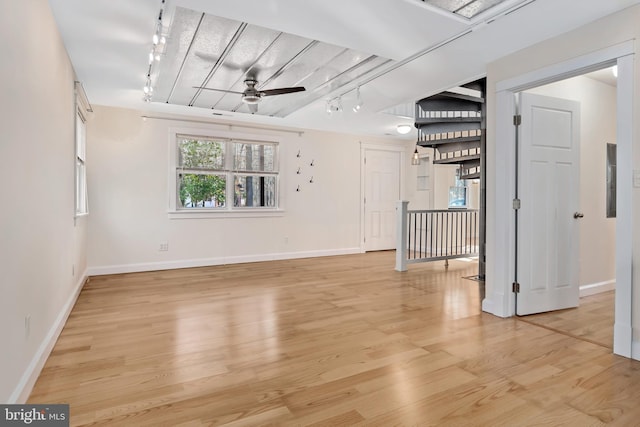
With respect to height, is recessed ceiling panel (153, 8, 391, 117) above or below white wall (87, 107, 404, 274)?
above

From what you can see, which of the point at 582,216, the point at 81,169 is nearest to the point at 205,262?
the point at 81,169

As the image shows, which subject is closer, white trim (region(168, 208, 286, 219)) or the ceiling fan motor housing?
the ceiling fan motor housing

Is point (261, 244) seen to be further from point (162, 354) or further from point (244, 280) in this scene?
point (162, 354)

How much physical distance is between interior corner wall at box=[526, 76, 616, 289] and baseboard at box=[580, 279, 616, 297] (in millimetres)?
20

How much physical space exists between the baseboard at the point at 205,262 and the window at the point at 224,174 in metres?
0.88

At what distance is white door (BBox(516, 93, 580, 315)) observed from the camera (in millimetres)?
3328

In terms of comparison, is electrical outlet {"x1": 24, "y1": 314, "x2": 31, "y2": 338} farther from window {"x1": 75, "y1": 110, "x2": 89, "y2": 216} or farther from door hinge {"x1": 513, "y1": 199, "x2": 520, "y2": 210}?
door hinge {"x1": 513, "y1": 199, "x2": 520, "y2": 210}

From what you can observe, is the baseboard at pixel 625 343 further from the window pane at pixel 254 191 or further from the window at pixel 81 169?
the window at pixel 81 169

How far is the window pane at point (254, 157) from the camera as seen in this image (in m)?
6.22

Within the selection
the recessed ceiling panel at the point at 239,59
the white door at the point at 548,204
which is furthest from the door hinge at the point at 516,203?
the recessed ceiling panel at the point at 239,59

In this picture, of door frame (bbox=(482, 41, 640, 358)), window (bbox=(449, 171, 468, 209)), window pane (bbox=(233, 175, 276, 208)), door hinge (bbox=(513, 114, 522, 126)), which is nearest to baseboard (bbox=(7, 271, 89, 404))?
window pane (bbox=(233, 175, 276, 208))

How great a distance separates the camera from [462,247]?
24.3 ft

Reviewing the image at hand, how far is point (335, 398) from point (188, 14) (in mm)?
2887

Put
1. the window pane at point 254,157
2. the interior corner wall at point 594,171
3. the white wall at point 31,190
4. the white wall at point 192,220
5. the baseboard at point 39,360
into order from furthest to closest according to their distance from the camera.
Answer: the window pane at point 254,157 < the white wall at point 192,220 < the interior corner wall at point 594,171 < the baseboard at point 39,360 < the white wall at point 31,190
